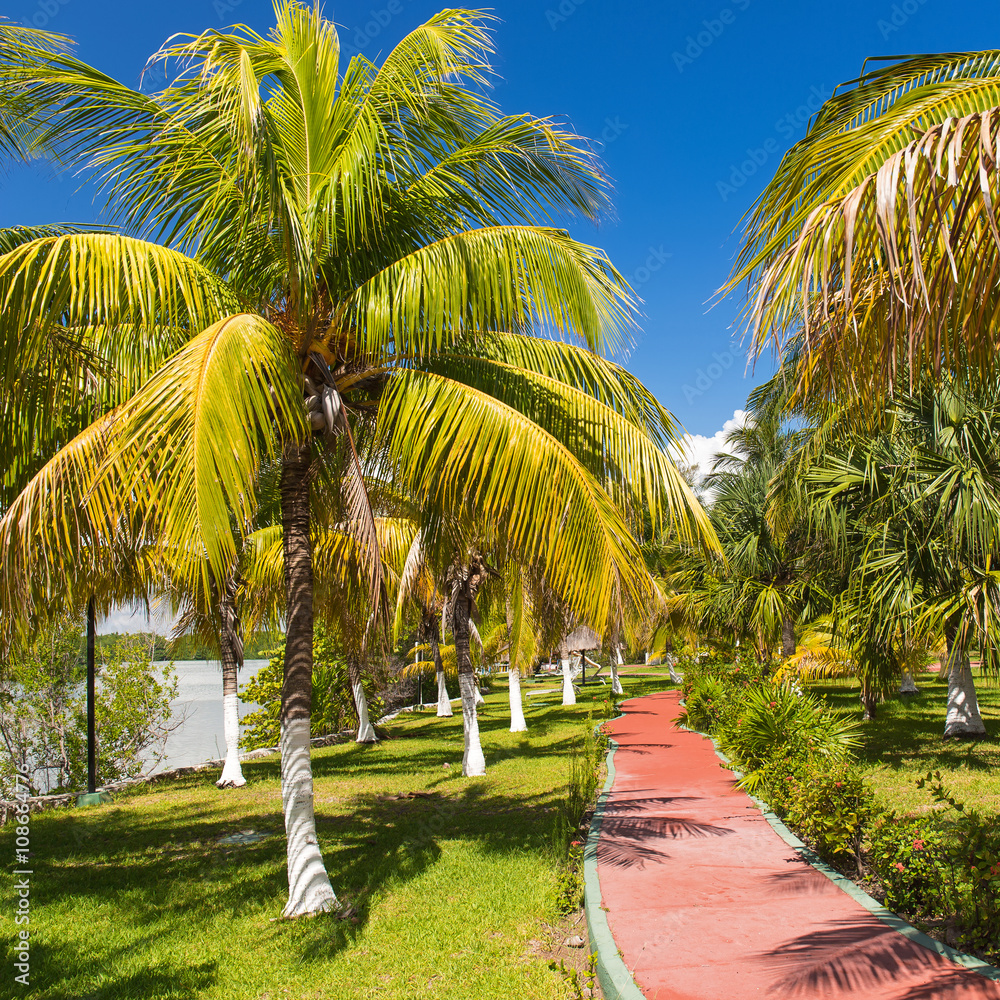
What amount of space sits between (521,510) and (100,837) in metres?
8.48

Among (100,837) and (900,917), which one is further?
(100,837)

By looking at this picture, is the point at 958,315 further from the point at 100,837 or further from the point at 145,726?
the point at 145,726

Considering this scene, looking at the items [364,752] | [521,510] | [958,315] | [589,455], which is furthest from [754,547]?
[958,315]

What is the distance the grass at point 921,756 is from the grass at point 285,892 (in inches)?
178

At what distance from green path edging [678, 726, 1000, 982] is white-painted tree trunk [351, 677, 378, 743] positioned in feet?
42.5

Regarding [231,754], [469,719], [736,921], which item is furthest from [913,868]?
[231,754]

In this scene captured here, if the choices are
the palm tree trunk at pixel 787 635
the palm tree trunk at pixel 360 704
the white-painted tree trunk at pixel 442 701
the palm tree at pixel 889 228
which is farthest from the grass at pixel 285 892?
the white-painted tree trunk at pixel 442 701

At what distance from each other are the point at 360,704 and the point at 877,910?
16.2 meters

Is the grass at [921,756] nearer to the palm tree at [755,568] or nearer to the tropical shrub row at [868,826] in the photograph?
the tropical shrub row at [868,826]

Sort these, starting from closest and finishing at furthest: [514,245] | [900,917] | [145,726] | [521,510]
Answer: [900,917], [521,510], [514,245], [145,726]

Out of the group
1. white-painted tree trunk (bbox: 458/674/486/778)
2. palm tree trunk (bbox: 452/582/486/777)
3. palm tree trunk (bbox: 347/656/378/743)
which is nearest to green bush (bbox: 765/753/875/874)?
palm tree trunk (bbox: 452/582/486/777)

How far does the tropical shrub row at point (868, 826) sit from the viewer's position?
15.5 ft

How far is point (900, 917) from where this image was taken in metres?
5.52

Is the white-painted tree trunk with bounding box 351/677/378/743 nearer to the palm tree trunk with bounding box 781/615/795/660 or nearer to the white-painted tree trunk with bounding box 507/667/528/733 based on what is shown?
the white-painted tree trunk with bounding box 507/667/528/733
